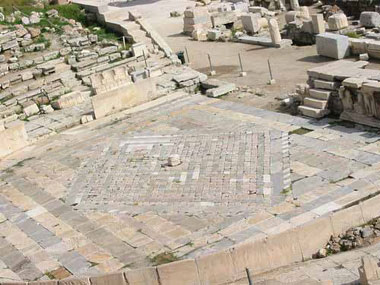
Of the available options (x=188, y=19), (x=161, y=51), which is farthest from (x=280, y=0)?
(x=161, y=51)

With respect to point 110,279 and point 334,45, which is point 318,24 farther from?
point 110,279

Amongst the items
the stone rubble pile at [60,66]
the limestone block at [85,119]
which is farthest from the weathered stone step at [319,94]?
the limestone block at [85,119]

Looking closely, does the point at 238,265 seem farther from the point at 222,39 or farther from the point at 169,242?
the point at 222,39

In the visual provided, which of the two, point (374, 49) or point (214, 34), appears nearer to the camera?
point (374, 49)

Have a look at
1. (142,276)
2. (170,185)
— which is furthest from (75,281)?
(170,185)

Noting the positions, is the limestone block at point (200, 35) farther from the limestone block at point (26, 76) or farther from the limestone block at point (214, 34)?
the limestone block at point (26, 76)

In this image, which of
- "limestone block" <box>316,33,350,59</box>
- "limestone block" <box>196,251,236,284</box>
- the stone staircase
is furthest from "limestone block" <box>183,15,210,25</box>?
"limestone block" <box>196,251,236,284</box>

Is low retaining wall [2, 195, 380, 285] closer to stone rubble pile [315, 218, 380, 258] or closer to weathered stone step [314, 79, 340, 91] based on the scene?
stone rubble pile [315, 218, 380, 258]
